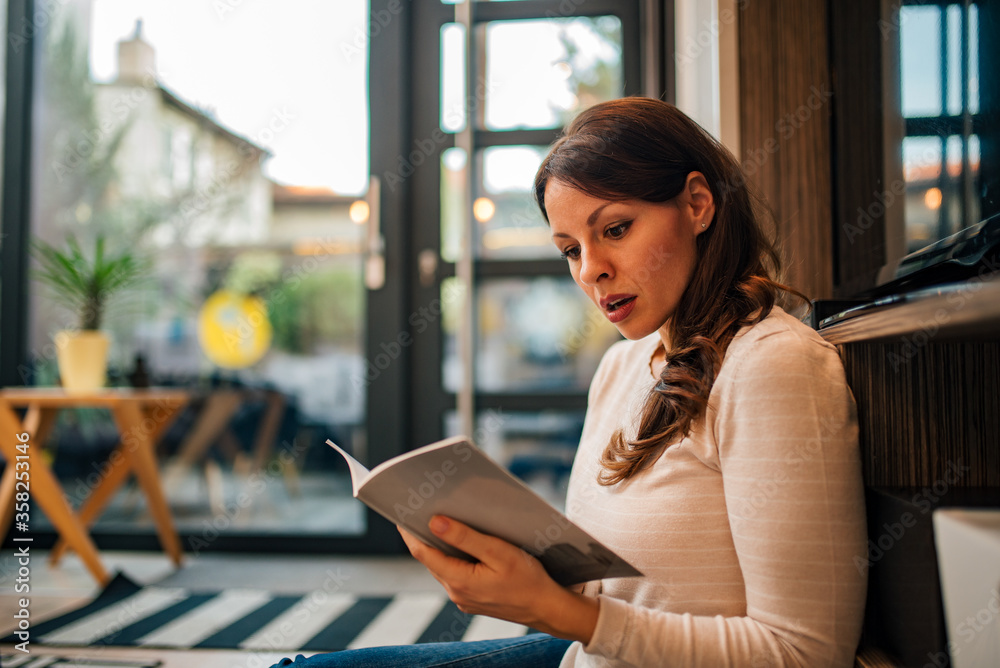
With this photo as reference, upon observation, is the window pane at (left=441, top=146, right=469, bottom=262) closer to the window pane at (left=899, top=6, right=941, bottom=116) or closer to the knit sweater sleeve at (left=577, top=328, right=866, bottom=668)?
the window pane at (left=899, top=6, right=941, bottom=116)

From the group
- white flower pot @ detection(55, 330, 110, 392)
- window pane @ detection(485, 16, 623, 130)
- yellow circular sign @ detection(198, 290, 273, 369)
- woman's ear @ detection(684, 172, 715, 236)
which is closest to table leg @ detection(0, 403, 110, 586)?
white flower pot @ detection(55, 330, 110, 392)

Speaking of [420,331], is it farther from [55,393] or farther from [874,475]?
[874,475]

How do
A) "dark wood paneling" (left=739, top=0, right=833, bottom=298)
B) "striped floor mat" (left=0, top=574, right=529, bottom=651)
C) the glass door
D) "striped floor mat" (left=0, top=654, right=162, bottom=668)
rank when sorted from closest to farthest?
"dark wood paneling" (left=739, top=0, right=833, bottom=298) → "striped floor mat" (left=0, top=654, right=162, bottom=668) → "striped floor mat" (left=0, top=574, right=529, bottom=651) → the glass door

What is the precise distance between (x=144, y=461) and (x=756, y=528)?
7.79ft

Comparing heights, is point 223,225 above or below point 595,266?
above

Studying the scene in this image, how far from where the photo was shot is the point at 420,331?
2.71 metres

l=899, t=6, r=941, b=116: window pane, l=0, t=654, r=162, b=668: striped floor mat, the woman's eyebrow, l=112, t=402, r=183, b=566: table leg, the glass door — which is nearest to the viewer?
l=899, t=6, r=941, b=116: window pane

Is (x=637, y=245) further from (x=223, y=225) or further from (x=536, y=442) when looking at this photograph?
(x=223, y=225)

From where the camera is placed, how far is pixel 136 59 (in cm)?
288

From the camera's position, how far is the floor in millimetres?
2135

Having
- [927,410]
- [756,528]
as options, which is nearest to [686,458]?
[756,528]

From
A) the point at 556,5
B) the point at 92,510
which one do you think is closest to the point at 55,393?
the point at 92,510

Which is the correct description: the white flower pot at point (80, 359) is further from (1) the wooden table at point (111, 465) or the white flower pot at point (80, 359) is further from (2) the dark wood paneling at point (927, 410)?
(2) the dark wood paneling at point (927, 410)

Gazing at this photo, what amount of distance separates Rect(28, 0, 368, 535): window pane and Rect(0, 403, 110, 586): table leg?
0.55 m
